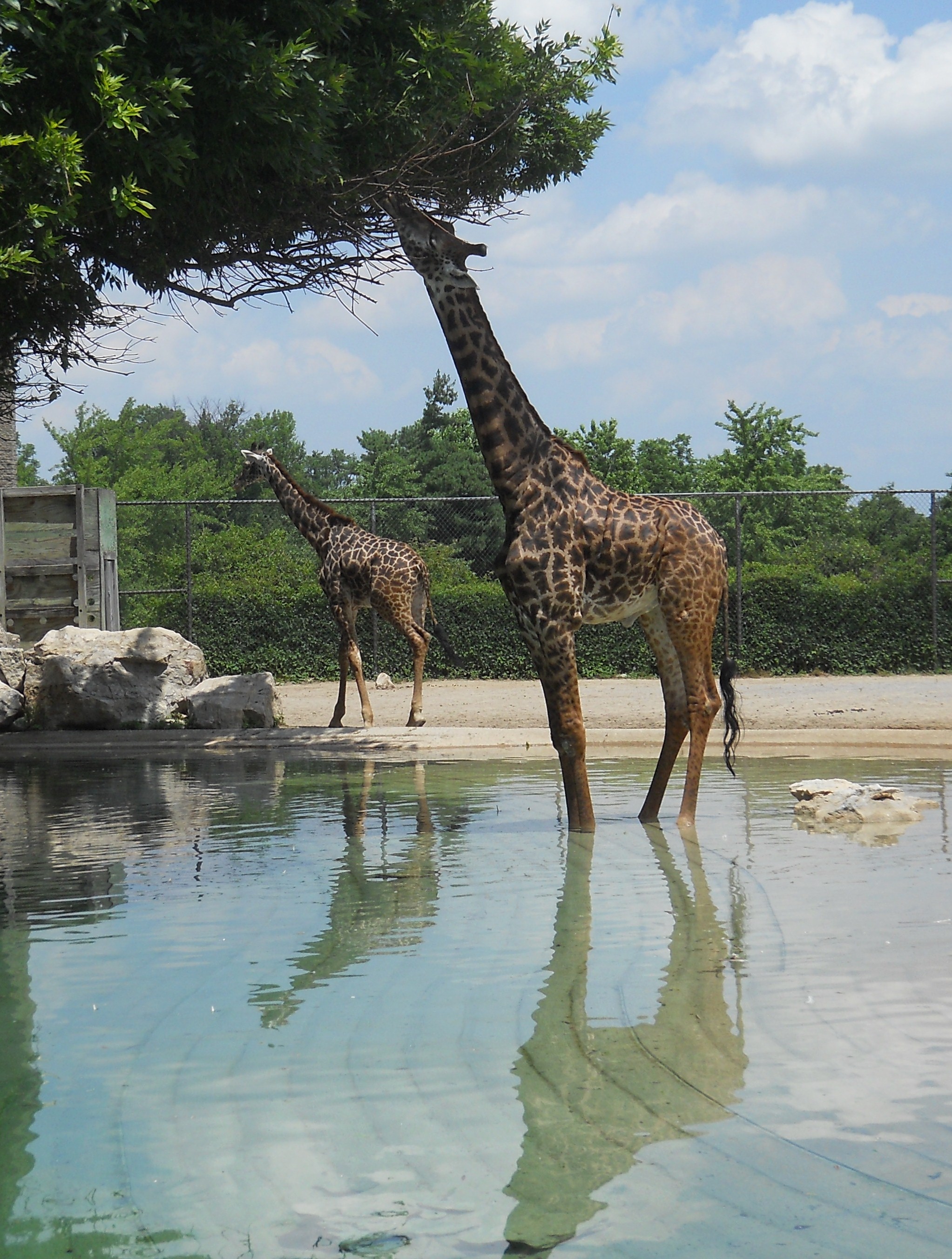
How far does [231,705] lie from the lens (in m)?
12.5

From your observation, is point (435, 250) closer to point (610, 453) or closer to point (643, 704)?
point (643, 704)

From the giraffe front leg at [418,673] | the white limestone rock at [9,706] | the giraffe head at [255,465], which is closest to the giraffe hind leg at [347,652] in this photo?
the giraffe front leg at [418,673]

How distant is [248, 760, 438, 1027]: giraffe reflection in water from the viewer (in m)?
4.36

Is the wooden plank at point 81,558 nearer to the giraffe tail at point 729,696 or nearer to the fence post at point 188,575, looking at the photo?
the fence post at point 188,575

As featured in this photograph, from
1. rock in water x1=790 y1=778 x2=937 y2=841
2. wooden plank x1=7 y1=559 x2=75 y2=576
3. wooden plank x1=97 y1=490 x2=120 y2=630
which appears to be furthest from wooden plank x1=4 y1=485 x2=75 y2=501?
rock in water x1=790 y1=778 x2=937 y2=841

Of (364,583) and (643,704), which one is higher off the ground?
(364,583)

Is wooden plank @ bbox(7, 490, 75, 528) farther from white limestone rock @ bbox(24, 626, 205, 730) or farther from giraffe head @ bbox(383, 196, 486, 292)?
giraffe head @ bbox(383, 196, 486, 292)

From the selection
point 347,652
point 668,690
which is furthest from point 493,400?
point 347,652

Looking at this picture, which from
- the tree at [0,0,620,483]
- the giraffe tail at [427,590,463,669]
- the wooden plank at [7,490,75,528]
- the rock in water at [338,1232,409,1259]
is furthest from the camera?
the giraffe tail at [427,590,463,669]

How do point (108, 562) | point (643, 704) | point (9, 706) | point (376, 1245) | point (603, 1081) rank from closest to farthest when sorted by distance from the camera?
point (376, 1245)
point (603, 1081)
point (9, 706)
point (643, 704)
point (108, 562)

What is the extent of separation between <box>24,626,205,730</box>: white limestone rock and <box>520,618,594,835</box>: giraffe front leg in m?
6.31

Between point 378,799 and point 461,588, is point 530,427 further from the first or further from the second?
point 461,588

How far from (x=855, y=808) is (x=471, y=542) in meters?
36.1

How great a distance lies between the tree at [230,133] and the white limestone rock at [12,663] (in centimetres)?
Answer: 302
